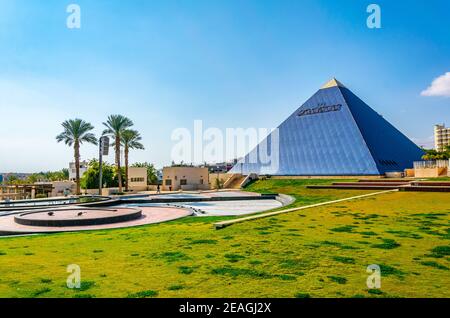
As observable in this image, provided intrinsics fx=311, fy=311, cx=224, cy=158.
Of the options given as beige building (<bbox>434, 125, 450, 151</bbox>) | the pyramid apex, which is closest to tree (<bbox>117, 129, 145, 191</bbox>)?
the pyramid apex

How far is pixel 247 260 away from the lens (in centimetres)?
691

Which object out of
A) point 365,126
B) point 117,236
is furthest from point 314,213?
point 365,126

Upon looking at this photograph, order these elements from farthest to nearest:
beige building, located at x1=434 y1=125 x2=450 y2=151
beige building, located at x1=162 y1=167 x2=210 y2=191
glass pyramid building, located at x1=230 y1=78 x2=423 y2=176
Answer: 1. beige building, located at x1=434 y1=125 x2=450 y2=151
2. beige building, located at x1=162 y1=167 x2=210 y2=191
3. glass pyramid building, located at x1=230 y1=78 x2=423 y2=176

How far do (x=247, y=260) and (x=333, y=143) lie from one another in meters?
45.9

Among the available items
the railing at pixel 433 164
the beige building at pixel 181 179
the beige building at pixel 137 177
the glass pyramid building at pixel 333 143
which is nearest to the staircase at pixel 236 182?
the beige building at pixel 181 179

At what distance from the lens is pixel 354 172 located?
141ft

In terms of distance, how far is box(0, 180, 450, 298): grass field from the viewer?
518 cm

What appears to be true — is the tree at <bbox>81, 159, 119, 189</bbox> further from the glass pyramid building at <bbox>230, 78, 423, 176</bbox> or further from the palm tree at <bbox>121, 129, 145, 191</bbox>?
the glass pyramid building at <bbox>230, 78, 423, 176</bbox>

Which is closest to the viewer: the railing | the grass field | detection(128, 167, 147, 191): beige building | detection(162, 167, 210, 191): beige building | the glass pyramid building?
the grass field

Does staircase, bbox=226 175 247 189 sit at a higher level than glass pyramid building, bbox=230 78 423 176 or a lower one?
lower

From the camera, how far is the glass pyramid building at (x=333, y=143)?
4531 centimetres

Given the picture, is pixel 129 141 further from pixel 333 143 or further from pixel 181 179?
pixel 333 143

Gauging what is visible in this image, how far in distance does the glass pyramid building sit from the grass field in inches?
1378
